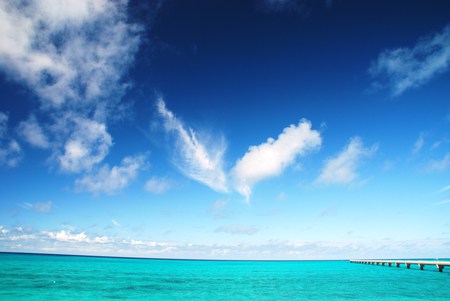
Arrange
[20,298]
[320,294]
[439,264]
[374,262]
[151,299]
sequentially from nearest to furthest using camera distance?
1. [20,298]
2. [151,299]
3. [320,294]
4. [439,264]
5. [374,262]

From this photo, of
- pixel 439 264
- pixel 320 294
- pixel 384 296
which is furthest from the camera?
pixel 439 264

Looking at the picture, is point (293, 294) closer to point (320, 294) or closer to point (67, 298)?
point (320, 294)

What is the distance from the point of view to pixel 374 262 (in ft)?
383

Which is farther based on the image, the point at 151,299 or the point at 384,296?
the point at 384,296

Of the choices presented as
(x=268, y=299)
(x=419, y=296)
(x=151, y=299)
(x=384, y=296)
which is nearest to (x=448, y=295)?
(x=419, y=296)

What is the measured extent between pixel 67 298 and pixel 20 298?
12.2ft

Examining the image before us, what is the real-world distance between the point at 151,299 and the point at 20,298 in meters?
11.2

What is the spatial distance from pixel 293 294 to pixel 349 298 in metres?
5.85

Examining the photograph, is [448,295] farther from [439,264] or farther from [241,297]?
[439,264]

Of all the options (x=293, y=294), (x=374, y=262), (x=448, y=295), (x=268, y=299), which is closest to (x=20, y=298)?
(x=268, y=299)

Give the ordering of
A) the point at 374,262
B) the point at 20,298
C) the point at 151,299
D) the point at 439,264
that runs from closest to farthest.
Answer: the point at 20,298
the point at 151,299
the point at 439,264
the point at 374,262

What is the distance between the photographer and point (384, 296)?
29.5 meters

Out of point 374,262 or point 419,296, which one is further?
point 374,262

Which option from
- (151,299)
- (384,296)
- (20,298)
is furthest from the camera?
(384,296)
